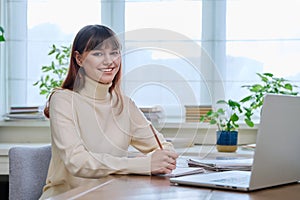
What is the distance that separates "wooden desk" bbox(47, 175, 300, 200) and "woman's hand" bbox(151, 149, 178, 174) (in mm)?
172

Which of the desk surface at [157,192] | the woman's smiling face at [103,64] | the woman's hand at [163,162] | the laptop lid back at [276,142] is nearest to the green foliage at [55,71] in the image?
the woman's smiling face at [103,64]

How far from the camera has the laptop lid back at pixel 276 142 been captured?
1282 millimetres

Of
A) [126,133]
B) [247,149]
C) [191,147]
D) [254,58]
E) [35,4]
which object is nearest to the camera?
[191,147]

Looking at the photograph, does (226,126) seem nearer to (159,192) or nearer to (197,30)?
(197,30)

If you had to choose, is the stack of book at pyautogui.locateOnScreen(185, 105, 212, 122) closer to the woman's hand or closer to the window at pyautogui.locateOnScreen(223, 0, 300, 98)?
the woman's hand

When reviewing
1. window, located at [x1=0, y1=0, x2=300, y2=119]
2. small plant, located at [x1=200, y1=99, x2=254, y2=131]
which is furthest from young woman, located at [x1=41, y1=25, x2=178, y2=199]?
window, located at [x1=0, y1=0, x2=300, y2=119]

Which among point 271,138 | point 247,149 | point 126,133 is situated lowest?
point 247,149

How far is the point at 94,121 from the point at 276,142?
867 mm

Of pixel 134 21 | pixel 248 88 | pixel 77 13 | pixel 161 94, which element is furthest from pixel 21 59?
pixel 161 94

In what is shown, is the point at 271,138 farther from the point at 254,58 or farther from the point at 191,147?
the point at 254,58

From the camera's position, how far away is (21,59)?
3525 millimetres

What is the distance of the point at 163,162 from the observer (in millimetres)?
Result: 1728

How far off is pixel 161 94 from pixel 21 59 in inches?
77.4

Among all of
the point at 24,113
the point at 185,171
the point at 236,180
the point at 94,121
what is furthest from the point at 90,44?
the point at 24,113
